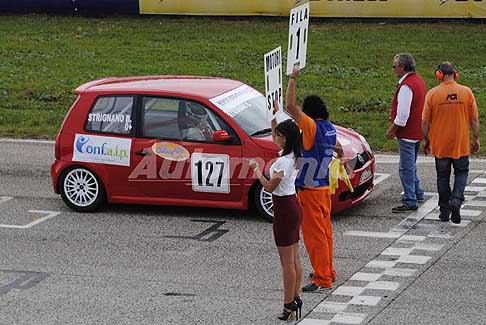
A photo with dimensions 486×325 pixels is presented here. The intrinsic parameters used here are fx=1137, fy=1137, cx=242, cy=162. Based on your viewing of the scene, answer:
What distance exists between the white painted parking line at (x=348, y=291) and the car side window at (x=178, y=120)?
316 cm

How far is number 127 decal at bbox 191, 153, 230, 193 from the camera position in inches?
520

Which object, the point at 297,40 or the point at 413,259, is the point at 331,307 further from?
the point at 297,40

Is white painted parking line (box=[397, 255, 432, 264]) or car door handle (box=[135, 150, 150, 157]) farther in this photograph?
car door handle (box=[135, 150, 150, 157])

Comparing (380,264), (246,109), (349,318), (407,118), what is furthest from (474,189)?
(349,318)

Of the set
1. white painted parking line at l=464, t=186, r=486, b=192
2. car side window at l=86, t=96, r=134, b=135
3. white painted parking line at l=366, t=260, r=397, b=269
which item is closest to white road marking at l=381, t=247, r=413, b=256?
white painted parking line at l=366, t=260, r=397, b=269

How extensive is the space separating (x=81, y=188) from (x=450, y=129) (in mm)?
4497

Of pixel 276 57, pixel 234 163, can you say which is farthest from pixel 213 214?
pixel 276 57

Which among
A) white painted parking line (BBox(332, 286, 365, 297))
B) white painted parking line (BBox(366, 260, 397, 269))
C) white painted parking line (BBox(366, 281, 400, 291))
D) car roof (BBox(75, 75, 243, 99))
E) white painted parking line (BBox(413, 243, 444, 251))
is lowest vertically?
white painted parking line (BBox(332, 286, 365, 297))

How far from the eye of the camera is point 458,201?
1290cm

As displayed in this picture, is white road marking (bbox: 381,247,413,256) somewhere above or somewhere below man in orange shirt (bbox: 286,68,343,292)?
below

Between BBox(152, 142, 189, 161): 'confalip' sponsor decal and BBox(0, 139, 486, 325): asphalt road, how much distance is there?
2.50 feet

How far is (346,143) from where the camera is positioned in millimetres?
13578

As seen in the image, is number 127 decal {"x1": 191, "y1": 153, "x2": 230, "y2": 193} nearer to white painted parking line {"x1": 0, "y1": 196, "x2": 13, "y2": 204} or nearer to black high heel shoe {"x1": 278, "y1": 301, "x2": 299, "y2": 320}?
white painted parking line {"x1": 0, "y1": 196, "x2": 13, "y2": 204}

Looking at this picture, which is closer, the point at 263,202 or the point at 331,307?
the point at 331,307
